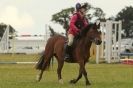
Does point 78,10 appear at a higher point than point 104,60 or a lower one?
higher

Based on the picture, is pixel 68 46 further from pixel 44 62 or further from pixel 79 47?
pixel 44 62

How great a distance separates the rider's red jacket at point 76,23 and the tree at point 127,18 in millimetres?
115421

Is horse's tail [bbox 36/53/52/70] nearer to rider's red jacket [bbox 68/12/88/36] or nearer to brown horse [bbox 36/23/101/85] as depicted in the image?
brown horse [bbox 36/23/101/85]

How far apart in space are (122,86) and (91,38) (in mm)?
1669

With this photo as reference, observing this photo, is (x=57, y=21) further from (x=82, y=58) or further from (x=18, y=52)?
(x=82, y=58)

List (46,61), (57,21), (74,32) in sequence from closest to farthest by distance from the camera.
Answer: (74,32) → (46,61) → (57,21)

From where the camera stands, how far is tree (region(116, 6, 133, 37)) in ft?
431

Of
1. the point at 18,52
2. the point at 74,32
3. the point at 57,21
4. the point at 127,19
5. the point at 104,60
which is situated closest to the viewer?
the point at 74,32

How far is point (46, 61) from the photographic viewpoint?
1759 cm

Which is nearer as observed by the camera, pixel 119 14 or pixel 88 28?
pixel 88 28

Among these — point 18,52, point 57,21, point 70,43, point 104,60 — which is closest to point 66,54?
point 70,43

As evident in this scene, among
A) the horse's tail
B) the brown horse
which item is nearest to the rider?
the brown horse

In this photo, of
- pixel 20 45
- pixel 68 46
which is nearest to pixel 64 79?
pixel 68 46

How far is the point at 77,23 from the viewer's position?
16234 millimetres
